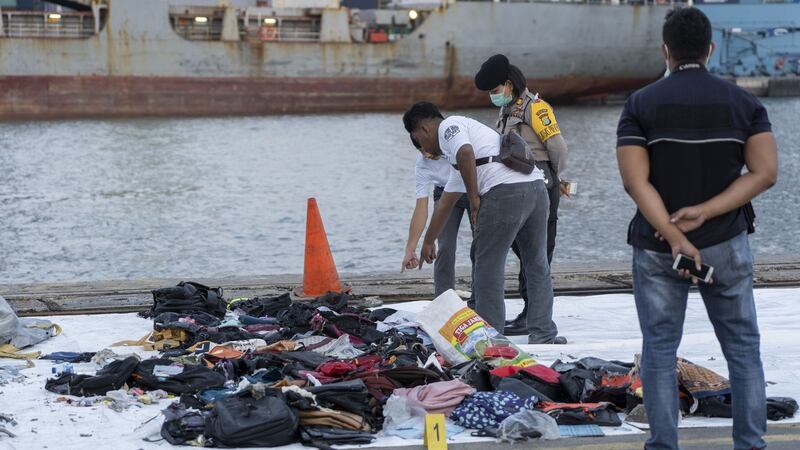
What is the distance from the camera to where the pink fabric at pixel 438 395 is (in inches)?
207

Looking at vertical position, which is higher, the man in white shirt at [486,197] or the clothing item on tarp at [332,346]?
the man in white shirt at [486,197]

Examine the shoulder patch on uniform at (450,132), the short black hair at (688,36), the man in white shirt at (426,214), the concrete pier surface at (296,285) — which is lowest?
the concrete pier surface at (296,285)

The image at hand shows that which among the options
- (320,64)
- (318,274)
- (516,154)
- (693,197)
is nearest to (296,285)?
(318,274)

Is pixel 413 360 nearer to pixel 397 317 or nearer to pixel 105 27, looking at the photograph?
pixel 397 317

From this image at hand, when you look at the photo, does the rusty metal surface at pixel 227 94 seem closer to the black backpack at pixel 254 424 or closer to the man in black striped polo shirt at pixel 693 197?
the black backpack at pixel 254 424

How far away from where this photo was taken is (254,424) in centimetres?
486

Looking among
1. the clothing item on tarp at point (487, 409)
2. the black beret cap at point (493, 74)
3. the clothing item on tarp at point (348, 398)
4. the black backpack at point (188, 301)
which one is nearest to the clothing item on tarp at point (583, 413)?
the clothing item on tarp at point (487, 409)

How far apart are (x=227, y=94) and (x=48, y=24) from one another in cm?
862

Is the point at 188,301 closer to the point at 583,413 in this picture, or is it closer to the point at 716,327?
the point at 583,413

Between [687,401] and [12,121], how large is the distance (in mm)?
45217

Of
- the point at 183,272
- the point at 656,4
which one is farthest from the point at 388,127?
the point at 183,272

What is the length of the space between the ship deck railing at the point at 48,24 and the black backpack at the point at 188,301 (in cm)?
4507

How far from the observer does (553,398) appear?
5.52 metres

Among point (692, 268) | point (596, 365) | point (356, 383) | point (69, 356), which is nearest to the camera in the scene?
point (692, 268)
